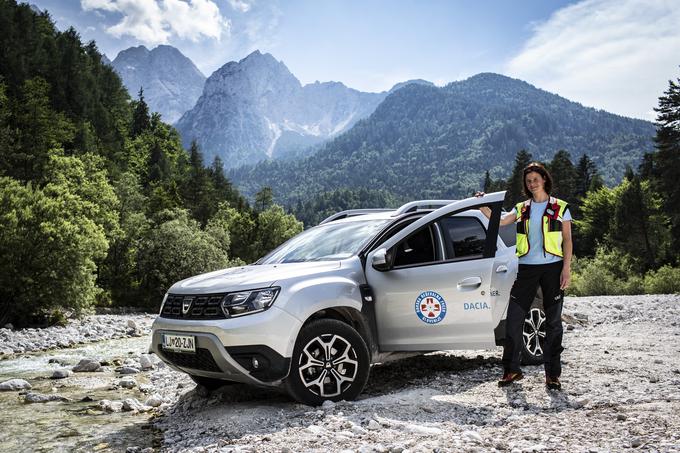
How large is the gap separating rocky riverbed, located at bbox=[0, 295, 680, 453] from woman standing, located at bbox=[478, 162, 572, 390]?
446 millimetres

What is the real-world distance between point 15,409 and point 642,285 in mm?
31981

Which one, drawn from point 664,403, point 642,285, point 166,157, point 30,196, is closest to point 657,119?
point 642,285

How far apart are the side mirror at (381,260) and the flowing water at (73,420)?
2.82 meters

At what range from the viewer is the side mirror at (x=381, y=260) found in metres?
5.88

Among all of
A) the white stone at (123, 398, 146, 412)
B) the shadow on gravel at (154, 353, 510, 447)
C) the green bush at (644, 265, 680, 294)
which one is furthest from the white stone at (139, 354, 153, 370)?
the green bush at (644, 265, 680, 294)

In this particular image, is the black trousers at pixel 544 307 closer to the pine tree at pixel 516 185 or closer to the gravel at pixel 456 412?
the gravel at pixel 456 412

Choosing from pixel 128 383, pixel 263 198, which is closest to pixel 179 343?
pixel 128 383

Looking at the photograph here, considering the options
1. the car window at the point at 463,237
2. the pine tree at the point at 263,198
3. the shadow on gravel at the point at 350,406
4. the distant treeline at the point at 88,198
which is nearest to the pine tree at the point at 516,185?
the distant treeline at the point at 88,198

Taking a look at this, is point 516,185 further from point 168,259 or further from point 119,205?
point 119,205

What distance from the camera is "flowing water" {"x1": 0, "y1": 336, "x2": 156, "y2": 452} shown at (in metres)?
5.69

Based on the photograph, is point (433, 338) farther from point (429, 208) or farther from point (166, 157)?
point (166, 157)

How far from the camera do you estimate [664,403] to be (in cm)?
542

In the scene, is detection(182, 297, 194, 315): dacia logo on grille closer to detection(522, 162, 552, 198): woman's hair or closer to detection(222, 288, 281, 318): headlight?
detection(222, 288, 281, 318): headlight

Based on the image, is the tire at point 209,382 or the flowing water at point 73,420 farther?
the tire at point 209,382
